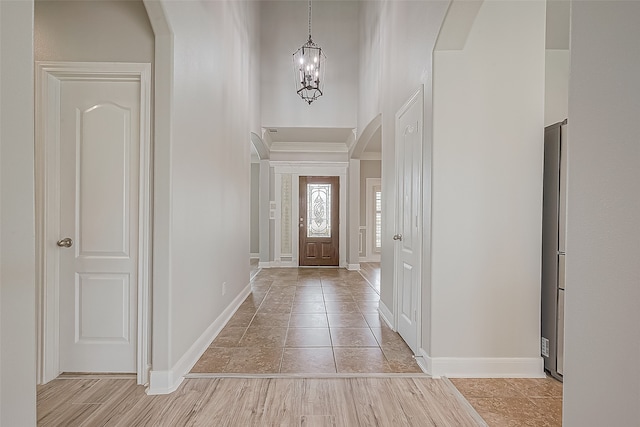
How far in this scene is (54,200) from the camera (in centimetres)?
259

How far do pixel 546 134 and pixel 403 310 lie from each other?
1888mm

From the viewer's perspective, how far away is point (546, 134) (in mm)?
2795

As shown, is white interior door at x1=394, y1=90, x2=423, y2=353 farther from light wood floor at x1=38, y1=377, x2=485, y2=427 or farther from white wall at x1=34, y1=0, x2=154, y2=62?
white wall at x1=34, y1=0, x2=154, y2=62

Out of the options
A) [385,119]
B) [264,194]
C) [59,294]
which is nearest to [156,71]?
[59,294]

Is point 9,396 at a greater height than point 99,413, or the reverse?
point 9,396

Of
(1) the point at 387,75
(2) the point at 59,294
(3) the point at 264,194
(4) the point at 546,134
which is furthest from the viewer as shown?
(3) the point at 264,194

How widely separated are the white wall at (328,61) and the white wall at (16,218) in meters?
5.98

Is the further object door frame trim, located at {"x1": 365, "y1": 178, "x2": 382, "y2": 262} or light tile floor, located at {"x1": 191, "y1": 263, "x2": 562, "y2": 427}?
door frame trim, located at {"x1": 365, "y1": 178, "x2": 382, "y2": 262}

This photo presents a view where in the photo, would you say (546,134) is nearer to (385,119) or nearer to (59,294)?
(385,119)

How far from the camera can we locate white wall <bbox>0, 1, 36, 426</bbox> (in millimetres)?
1030

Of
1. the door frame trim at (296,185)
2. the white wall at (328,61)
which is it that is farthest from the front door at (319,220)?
the white wall at (328,61)

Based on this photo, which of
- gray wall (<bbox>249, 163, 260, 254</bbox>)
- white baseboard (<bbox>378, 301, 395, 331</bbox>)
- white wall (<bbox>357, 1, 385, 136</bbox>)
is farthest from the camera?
gray wall (<bbox>249, 163, 260, 254</bbox>)

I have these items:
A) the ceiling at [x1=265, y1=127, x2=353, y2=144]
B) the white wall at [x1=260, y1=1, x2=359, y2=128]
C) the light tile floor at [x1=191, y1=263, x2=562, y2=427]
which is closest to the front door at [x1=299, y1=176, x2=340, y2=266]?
the ceiling at [x1=265, y1=127, x2=353, y2=144]

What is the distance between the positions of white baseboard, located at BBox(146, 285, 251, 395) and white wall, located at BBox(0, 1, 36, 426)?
1364 mm
